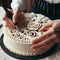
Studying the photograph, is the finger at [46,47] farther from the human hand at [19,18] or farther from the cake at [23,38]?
the human hand at [19,18]

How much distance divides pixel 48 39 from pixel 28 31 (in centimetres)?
11

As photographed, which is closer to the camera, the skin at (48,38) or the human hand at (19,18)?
the skin at (48,38)

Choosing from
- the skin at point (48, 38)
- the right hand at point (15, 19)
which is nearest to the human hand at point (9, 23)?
the right hand at point (15, 19)

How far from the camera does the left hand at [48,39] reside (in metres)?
0.78

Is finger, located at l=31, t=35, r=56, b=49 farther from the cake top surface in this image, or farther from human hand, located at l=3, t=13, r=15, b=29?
human hand, located at l=3, t=13, r=15, b=29

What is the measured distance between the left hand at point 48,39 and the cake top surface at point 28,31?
0.10 feet

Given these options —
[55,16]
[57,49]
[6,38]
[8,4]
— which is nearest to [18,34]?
[6,38]

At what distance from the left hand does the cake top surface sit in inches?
1.2

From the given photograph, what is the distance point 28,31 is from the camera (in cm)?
85

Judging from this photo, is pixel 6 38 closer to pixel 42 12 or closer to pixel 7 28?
pixel 7 28

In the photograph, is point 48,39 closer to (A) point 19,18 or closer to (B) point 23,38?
(B) point 23,38

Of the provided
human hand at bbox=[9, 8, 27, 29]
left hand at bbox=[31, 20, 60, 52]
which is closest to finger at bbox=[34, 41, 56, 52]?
left hand at bbox=[31, 20, 60, 52]

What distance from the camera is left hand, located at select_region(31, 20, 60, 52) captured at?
2.56 feet

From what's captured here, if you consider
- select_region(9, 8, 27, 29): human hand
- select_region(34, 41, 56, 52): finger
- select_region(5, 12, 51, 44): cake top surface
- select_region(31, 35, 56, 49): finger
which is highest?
select_region(9, 8, 27, 29): human hand
